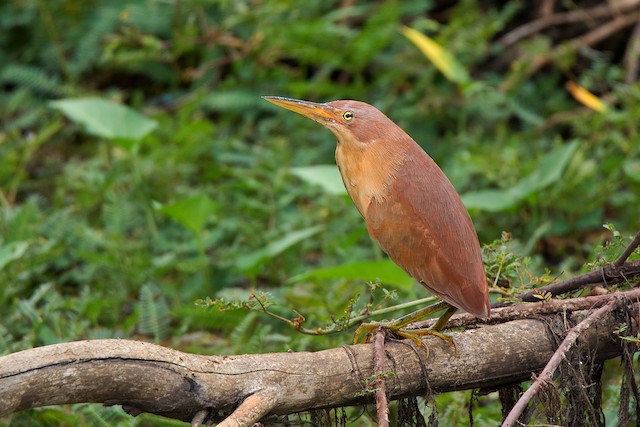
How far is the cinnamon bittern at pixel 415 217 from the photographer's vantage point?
305 cm

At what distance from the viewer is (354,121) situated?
3283 mm

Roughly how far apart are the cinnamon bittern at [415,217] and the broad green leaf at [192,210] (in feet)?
5.19

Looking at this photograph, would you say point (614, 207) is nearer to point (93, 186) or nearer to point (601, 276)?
point (601, 276)

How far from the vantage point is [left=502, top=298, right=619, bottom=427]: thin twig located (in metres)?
2.54

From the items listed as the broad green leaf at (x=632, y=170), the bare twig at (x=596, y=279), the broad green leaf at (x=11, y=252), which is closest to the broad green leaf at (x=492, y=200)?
the broad green leaf at (x=632, y=170)

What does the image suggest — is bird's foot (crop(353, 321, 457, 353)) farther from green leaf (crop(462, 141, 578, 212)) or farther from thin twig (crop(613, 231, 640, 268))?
green leaf (crop(462, 141, 578, 212))

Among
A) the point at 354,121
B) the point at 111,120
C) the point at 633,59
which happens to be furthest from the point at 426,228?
the point at 633,59

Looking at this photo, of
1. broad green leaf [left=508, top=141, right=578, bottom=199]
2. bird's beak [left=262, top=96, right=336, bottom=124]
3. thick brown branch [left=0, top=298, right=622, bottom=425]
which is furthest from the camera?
broad green leaf [left=508, top=141, right=578, bottom=199]

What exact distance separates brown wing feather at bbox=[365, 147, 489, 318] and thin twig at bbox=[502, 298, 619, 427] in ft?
1.10

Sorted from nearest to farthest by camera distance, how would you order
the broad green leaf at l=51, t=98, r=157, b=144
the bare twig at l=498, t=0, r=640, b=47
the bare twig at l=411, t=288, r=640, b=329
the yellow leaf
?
1. the bare twig at l=411, t=288, r=640, b=329
2. the broad green leaf at l=51, t=98, r=157, b=144
3. the yellow leaf
4. the bare twig at l=498, t=0, r=640, b=47

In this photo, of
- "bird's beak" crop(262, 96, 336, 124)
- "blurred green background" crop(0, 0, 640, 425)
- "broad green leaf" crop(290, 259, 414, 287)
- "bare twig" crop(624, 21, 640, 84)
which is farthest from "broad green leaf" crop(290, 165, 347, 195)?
"bare twig" crop(624, 21, 640, 84)

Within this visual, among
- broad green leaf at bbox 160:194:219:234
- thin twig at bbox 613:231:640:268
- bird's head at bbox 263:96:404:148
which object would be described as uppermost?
bird's head at bbox 263:96:404:148

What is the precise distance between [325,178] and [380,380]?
2069 mm

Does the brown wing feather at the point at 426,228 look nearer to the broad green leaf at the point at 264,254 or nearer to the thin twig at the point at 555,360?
the thin twig at the point at 555,360
